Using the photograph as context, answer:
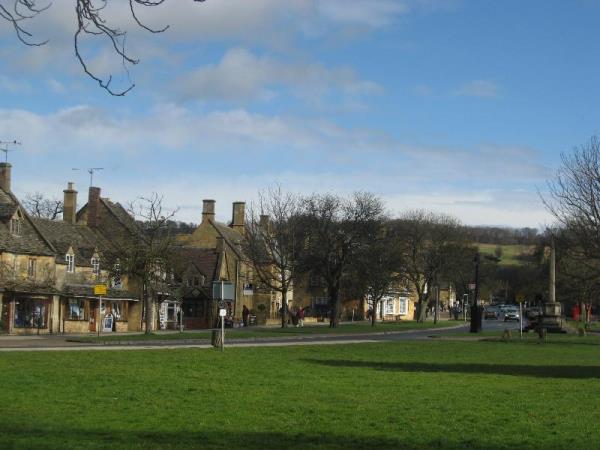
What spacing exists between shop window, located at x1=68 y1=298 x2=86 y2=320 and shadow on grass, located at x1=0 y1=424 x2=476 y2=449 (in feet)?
160

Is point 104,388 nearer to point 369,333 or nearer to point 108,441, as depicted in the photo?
point 108,441

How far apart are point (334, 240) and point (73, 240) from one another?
750 inches

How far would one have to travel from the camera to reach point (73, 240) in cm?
6388

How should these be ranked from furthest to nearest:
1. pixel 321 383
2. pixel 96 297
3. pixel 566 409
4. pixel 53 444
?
pixel 96 297 → pixel 321 383 → pixel 566 409 → pixel 53 444

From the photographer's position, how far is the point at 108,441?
11.0 m

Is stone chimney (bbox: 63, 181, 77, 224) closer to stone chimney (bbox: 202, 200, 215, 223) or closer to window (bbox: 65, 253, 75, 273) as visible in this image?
window (bbox: 65, 253, 75, 273)

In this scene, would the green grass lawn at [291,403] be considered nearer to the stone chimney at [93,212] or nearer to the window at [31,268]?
the window at [31,268]

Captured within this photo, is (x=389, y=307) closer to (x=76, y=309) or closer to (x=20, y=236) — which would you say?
(x=76, y=309)

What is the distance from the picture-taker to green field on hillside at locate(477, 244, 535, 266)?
5697 inches

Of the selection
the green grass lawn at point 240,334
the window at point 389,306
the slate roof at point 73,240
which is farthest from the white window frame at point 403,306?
the slate roof at point 73,240

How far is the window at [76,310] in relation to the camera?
59.3 metres

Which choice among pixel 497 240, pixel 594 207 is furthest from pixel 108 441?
pixel 497 240

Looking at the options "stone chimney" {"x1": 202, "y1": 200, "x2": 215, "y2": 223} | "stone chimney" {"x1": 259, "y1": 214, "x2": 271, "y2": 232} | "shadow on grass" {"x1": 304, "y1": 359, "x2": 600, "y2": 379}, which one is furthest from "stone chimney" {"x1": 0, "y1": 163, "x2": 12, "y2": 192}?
"shadow on grass" {"x1": 304, "y1": 359, "x2": 600, "y2": 379}

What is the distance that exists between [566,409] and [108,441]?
8151 mm
